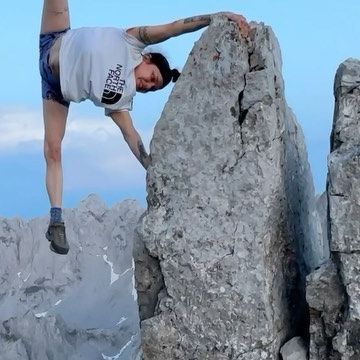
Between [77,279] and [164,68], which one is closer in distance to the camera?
[164,68]

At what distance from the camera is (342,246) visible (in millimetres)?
6363

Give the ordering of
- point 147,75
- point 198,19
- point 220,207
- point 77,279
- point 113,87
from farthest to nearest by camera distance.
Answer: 1. point 77,279
2. point 147,75
3. point 113,87
4. point 198,19
5. point 220,207

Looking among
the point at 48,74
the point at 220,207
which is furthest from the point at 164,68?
the point at 220,207

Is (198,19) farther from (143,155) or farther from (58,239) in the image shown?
(58,239)

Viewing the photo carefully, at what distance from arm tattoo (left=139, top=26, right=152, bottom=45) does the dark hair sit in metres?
0.15

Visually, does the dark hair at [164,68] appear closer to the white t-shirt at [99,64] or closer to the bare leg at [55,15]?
the white t-shirt at [99,64]

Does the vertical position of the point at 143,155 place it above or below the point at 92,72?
below

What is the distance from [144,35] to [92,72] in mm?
464

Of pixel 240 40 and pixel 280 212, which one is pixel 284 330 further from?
pixel 240 40

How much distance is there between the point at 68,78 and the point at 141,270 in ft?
4.78

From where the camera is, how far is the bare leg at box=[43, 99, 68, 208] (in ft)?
23.8

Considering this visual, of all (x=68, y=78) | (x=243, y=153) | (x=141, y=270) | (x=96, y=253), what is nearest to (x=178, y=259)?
(x=141, y=270)

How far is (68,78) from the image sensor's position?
700 cm

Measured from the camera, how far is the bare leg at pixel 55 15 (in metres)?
7.18
